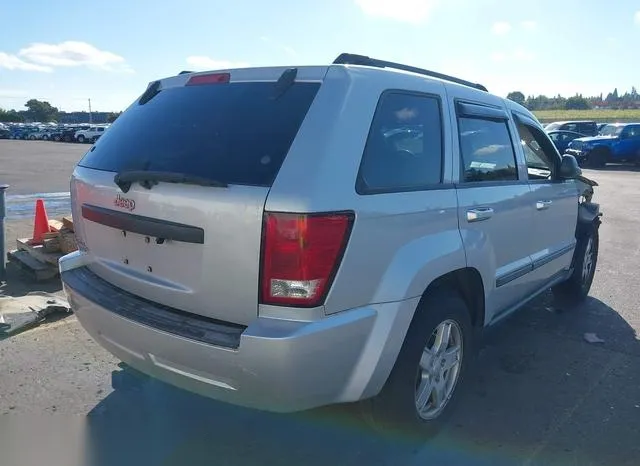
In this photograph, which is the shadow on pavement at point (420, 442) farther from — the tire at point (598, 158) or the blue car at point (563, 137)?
the blue car at point (563, 137)

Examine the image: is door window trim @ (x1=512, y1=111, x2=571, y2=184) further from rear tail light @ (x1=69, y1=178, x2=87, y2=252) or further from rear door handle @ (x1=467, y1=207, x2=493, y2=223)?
rear tail light @ (x1=69, y1=178, x2=87, y2=252)

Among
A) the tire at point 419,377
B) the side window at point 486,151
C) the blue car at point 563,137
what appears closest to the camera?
the tire at point 419,377

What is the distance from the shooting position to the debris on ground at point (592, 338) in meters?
4.59

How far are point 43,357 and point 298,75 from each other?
286 centimetres

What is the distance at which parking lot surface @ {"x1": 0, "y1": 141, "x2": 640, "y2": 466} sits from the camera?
9.78 ft

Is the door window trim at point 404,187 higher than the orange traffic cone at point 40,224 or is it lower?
higher

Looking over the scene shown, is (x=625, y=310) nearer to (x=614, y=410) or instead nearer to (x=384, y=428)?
(x=614, y=410)

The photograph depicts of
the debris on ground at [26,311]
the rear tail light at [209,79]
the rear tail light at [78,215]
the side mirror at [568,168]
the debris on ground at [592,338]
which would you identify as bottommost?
the debris on ground at [592,338]

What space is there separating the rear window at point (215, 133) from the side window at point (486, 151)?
1.17 metres

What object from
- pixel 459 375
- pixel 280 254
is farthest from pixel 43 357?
pixel 459 375

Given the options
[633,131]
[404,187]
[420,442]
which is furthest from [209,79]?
[633,131]

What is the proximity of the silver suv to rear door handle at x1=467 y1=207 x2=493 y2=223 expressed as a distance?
0.01m

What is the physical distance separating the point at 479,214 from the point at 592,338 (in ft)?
7.22

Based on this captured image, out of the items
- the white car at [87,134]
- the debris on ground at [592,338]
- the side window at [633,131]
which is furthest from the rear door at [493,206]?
the white car at [87,134]
